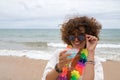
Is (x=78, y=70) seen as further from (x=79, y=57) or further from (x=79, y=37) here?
(x=79, y=37)

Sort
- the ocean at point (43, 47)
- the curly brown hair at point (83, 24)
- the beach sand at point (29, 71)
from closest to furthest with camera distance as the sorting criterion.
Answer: the curly brown hair at point (83, 24), the beach sand at point (29, 71), the ocean at point (43, 47)

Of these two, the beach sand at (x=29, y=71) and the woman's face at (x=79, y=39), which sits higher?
the woman's face at (x=79, y=39)

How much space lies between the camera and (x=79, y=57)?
2.16m

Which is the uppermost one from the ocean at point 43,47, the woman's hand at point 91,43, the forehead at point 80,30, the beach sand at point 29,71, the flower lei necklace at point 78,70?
the forehead at point 80,30

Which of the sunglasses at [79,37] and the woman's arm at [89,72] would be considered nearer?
the woman's arm at [89,72]

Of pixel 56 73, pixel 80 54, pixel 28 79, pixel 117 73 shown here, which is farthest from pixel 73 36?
pixel 117 73

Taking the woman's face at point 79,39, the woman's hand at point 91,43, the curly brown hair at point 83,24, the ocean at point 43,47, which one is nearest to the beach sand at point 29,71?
the ocean at point 43,47

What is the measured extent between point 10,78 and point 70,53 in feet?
19.1

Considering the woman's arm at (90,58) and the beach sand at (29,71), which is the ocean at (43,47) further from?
the beach sand at (29,71)

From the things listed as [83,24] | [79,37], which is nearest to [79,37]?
[79,37]

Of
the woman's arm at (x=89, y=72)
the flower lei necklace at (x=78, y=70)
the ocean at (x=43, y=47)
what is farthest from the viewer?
the ocean at (x=43, y=47)

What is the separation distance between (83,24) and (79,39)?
0.15 meters

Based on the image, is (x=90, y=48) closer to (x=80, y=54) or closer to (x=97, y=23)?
(x=80, y=54)

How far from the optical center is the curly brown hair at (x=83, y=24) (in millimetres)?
2232
